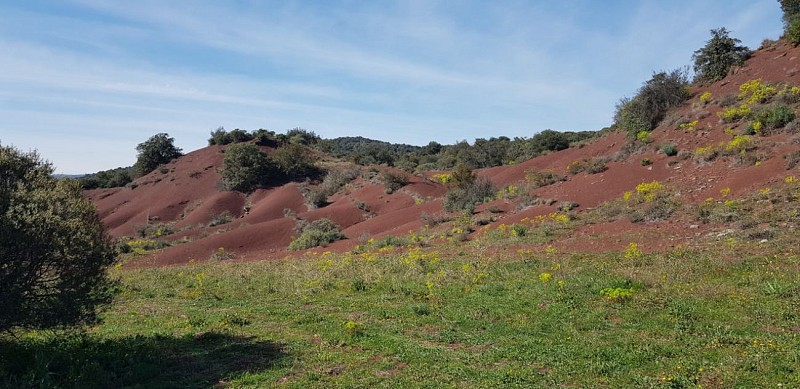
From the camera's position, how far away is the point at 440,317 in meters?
11.5

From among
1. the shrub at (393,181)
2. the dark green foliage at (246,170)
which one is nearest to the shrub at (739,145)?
the shrub at (393,181)

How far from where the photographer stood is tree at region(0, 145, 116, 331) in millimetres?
8180

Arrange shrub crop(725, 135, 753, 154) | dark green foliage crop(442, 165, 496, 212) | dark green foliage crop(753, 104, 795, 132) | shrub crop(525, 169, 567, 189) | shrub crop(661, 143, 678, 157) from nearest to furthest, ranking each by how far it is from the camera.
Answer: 1. shrub crop(725, 135, 753, 154)
2. dark green foliage crop(753, 104, 795, 132)
3. shrub crop(661, 143, 678, 157)
4. shrub crop(525, 169, 567, 189)
5. dark green foliage crop(442, 165, 496, 212)

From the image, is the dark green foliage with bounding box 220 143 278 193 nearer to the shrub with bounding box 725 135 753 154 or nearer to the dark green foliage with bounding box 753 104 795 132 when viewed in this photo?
the shrub with bounding box 725 135 753 154

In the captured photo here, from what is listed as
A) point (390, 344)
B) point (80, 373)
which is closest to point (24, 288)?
point (80, 373)

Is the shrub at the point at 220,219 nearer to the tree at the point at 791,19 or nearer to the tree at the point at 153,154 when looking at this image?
the tree at the point at 153,154

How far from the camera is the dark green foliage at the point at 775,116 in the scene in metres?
23.6

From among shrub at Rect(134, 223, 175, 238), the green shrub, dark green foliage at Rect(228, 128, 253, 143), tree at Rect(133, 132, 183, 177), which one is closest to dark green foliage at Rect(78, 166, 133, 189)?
tree at Rect(133, 132, 183, 177)

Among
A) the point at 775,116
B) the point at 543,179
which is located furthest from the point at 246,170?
the point at 775,116

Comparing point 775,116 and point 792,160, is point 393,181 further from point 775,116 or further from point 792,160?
point 792,160

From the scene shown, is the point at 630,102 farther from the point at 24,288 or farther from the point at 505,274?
the point at 24,288

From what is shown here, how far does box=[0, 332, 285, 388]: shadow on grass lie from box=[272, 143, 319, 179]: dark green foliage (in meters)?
51.3

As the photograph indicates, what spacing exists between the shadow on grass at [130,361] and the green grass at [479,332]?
0.04m

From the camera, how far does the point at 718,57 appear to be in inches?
1384
